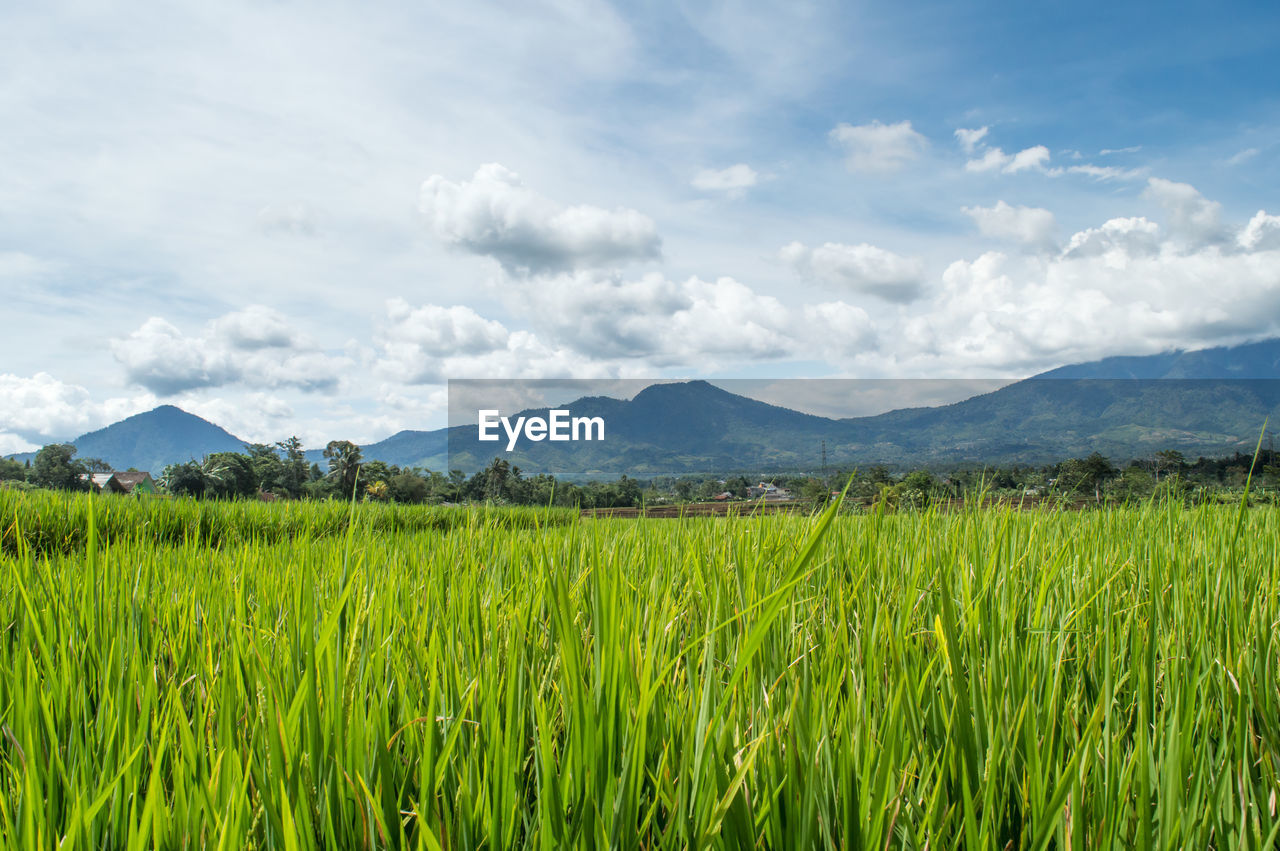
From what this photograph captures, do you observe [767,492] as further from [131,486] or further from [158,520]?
[131,486]

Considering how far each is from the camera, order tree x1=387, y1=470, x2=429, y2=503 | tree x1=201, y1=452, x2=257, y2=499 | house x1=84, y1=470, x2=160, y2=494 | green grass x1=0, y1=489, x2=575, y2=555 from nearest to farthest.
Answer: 1. house x1=84, y1=470, x2=160, y2=494
2. green grass x1=0, y1=489, x2=575, y2=555
3. tree x1=387, y1=470, x2=429, y2=503
4. tree x1=201, y1=452, x2=257, y2=499

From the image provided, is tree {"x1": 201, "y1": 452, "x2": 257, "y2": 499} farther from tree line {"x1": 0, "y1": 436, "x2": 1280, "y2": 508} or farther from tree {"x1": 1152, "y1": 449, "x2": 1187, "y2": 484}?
tree {"x1": 1152, "y1": 449, "x2": 1187, "y2": 484}

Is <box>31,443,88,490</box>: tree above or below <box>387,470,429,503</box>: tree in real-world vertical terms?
above

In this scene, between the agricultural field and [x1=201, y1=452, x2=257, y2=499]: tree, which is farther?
[x1=201, y1=452, x2=257, y2=499]: tree

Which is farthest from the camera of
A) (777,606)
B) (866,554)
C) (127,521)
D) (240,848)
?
(127,521)

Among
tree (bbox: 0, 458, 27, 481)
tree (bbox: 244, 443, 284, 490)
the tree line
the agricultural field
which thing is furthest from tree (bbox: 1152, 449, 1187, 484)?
tree (bbox: 0, 458, 27, 481)

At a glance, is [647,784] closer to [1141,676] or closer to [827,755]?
[827,755]

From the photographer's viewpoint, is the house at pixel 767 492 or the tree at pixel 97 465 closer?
the house at pixel 767 492

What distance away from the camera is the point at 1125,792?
31.4 inches

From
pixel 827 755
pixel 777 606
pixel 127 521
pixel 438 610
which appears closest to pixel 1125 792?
pixel 827 755

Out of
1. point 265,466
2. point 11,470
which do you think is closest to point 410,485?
point 265,466

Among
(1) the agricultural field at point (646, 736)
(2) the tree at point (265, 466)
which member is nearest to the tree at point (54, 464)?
(2) the tree at point (265, 466)

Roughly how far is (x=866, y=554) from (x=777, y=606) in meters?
1.95

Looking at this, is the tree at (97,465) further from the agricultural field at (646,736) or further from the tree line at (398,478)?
the agricultural field at (646,736)
